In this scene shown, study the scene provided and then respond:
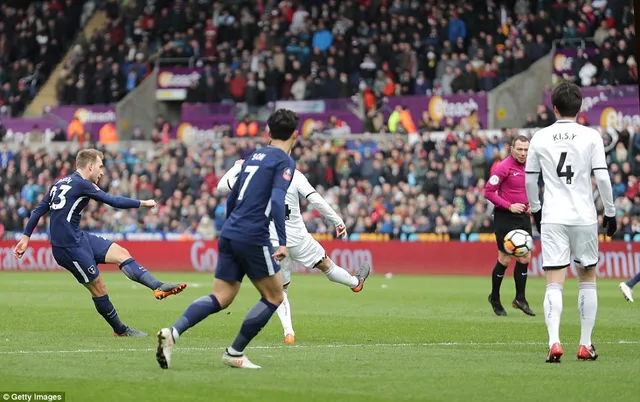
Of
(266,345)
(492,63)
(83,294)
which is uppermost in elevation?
(492,63)

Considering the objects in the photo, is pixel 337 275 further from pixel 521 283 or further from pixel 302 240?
pixel 521 283

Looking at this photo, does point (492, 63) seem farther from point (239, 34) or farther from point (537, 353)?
point (537, 353)

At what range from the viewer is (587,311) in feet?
36.9

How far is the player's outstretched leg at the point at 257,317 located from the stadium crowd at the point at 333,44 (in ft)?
75.1

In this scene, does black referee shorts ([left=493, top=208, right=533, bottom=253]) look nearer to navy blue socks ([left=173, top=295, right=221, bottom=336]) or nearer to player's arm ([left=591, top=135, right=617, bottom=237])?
player's arm ([left=591, top=135, right=617, bottom=237])

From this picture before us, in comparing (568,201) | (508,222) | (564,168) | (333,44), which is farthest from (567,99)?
(333,44)

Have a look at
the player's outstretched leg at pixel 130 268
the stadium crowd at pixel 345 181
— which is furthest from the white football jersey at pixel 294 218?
the stadium crowd at pixel 345 181

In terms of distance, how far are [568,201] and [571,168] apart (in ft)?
0.97

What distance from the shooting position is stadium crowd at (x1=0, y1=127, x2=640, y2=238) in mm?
30453

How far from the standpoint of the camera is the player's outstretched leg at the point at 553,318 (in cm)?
1089

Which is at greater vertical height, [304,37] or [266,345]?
[304,37]

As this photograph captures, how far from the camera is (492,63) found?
34719mm

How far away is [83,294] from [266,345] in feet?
35.1

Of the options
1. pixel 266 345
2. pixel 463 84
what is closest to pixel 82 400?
pixel 266 345
